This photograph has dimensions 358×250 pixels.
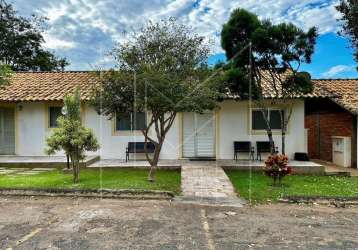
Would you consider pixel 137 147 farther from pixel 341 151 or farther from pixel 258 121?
pixel 341 151

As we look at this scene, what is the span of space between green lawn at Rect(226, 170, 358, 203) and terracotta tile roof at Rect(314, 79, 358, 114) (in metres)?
3.81

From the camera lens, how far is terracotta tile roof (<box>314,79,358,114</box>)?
13.7m

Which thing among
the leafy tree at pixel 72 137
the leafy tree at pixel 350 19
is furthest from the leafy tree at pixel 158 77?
the leafy tree at pixel 350 19

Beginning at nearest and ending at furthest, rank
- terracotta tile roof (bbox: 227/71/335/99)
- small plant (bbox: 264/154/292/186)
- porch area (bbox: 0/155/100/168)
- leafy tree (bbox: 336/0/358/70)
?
small plant (bbox: 264/154/292/186), leafy tree (bbox: 336/0/358/70), porch area (bbox: 0/155/100/168), terracotta tile roof (bbox: 227/71/335/99)

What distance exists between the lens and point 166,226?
6086 millimetres

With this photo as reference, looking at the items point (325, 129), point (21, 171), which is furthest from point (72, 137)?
point (325, 129)

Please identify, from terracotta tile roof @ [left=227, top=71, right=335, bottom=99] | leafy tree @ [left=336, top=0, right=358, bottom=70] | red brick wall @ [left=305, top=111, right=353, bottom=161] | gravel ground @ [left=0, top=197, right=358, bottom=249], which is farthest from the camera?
red brick wall @ [left=305, top=111, right=353, bottom=161]

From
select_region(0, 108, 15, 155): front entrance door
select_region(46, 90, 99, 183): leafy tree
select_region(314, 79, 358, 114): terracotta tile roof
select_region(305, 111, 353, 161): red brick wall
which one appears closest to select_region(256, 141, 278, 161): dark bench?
select_region(305, 111, 353, 161): red brick wall

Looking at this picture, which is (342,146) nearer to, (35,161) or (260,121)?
(260,121)

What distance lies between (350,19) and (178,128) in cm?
760

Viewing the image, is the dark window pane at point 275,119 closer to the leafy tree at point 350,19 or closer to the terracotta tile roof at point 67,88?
the terracotta tile roof at point 67,88

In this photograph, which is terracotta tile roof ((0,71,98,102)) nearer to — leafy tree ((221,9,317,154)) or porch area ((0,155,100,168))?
porch area ((0,155,100,168))

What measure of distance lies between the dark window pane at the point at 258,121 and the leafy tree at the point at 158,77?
513 cm

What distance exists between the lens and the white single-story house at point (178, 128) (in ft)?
47.0
